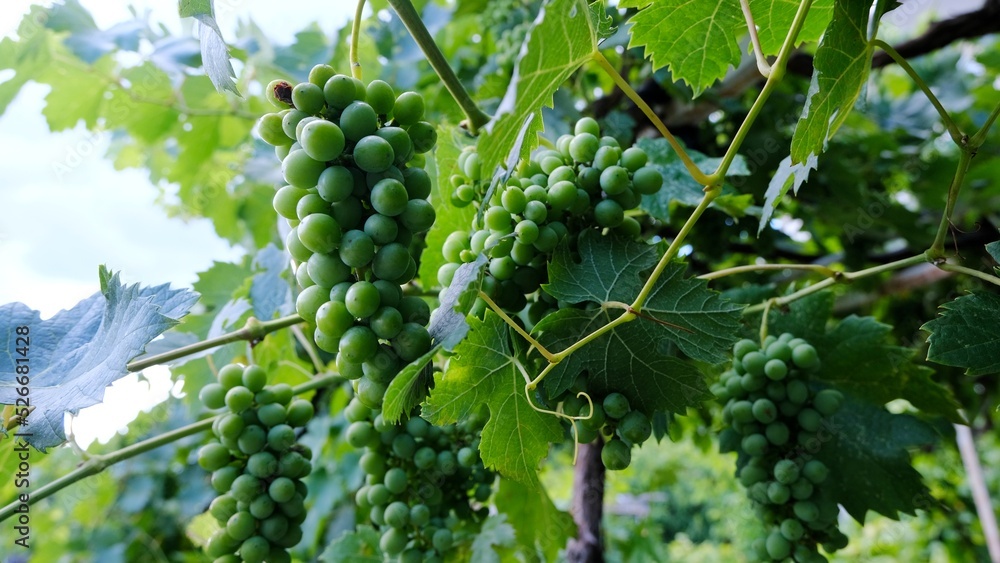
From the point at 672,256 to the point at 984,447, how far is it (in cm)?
515

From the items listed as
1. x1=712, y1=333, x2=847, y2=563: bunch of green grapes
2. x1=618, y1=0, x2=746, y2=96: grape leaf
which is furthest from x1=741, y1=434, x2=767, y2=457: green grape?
x1=618, y1=0, x2=746, y2=96: grape leaf

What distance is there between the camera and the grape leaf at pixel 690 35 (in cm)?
72

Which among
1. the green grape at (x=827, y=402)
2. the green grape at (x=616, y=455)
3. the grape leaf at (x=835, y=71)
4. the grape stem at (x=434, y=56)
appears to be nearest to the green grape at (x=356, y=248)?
the grape stem at (x=434, y=56)

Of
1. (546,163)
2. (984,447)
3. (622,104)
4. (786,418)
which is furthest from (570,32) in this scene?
(984,447)

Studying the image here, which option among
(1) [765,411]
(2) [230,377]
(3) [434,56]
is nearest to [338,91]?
(3) [434,56]

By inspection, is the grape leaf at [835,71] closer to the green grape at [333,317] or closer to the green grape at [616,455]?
the green grape at [616,455]

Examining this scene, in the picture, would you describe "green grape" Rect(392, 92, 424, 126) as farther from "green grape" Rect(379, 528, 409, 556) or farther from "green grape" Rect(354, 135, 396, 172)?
"green grape" Rect(379, 528, 409, 556)

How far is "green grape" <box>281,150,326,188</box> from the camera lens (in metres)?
0.57

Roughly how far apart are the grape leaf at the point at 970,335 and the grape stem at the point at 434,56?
20.7 inches

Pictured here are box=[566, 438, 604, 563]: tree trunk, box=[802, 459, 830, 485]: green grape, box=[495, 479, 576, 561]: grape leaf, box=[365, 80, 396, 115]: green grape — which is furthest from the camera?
box=[566, 438, 604, 563]: tree trunk

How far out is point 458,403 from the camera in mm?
656

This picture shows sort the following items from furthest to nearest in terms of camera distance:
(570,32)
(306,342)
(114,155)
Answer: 1. (114,155)
2. (306,342)
3. (570,32)

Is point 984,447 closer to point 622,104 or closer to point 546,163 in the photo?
point 622,104

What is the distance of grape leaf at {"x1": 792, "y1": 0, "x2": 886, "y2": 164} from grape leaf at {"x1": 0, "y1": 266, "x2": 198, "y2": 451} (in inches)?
26.7
